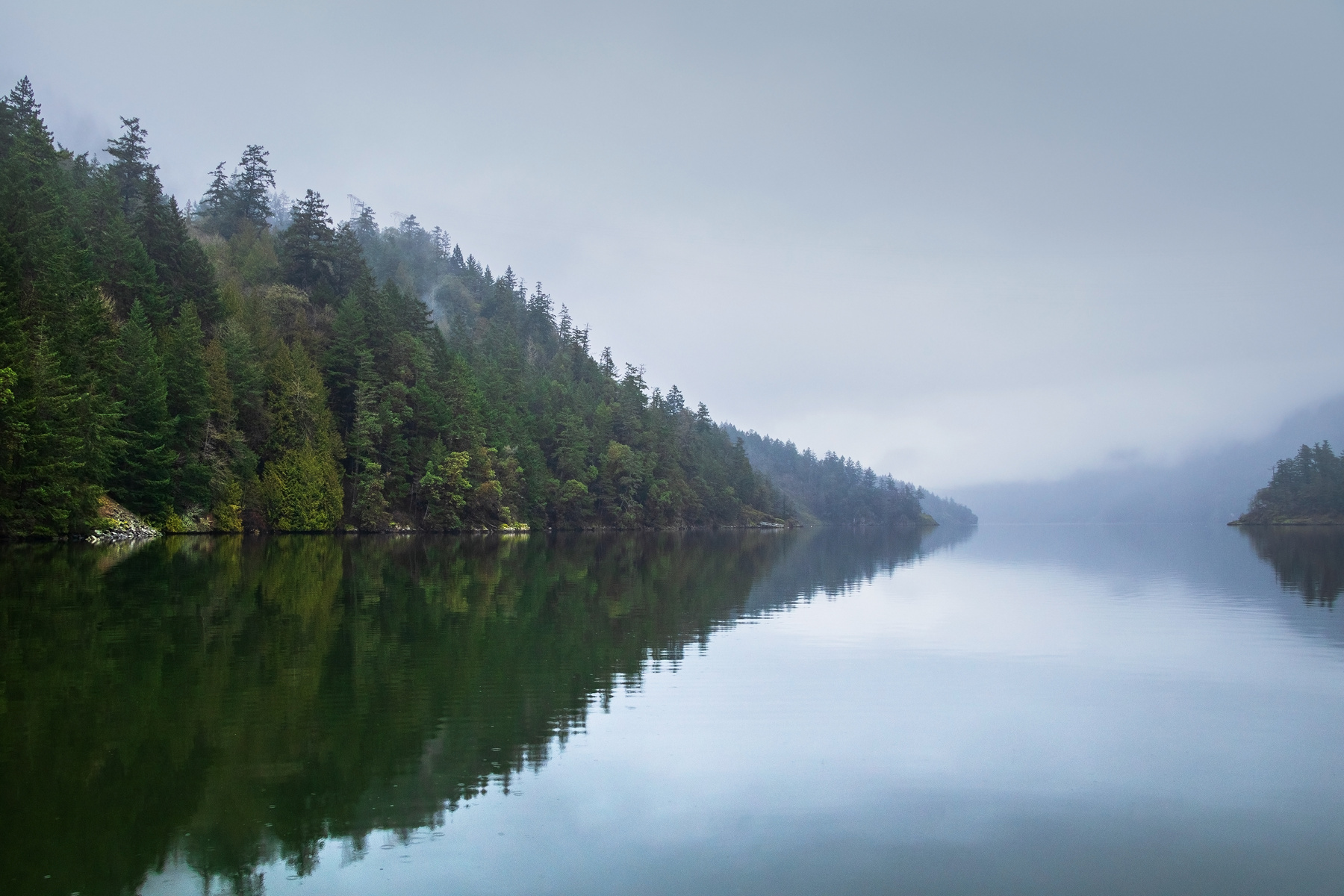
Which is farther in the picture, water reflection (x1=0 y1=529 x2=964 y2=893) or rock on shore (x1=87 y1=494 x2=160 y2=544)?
rock on shore (x1=87 y1=494 x2=160 y2=544)

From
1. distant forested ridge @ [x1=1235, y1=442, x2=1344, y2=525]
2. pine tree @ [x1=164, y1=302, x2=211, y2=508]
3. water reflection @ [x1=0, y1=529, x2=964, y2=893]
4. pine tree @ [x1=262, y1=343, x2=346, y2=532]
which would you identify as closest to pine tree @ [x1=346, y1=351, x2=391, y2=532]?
pine tree @ [x1=262, y1=343, x2=346, y2=532]

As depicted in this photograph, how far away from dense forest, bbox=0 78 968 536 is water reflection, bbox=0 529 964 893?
59.9 ft

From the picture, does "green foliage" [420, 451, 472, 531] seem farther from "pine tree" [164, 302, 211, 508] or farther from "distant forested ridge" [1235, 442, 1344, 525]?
"distant forested ridge" [1235, 442, 1344, 525]

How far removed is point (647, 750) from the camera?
35.8 ft

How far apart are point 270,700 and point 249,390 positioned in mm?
59437

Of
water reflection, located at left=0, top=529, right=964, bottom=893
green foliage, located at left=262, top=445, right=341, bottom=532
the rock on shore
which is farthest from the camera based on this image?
green foliage, located at left=262, top=445, right=341, bottom=532

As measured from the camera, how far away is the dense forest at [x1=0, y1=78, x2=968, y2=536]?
44312 mm

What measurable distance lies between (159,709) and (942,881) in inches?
429

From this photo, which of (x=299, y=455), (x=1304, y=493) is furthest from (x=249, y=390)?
(x=1304, y=493)

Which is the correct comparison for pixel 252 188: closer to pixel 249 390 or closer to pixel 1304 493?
pixel 249 390

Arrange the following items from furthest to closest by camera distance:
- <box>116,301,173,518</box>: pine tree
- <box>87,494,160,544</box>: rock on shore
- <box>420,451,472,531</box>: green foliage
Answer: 1. <box>420,451,472,531</box>: green foliage
2. <box>116,301,173,518</box>: pine tree
3. <box>87,494,160,544</box>: rock on shore

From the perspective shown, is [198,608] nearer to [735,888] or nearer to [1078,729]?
[735,888]

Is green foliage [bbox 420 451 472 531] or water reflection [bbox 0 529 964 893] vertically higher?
green foliage [bbox 420 451 472 531]

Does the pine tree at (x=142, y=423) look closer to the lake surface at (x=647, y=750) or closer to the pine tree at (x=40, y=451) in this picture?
the pine tree at (x=40, y=451)
